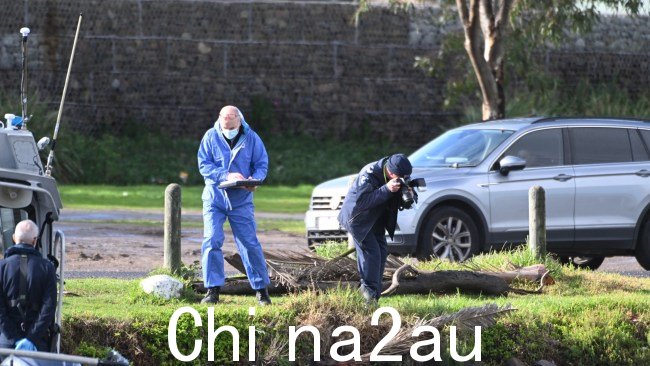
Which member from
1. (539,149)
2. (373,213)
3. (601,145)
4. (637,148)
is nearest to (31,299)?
(373,213)

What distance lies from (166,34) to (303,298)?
67.3 ft

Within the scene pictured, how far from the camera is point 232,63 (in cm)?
3306

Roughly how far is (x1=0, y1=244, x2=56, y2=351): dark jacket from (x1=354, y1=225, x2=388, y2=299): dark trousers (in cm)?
407

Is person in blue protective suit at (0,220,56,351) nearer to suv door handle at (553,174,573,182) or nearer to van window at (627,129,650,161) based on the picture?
suv door handle at (553,174,573,182)

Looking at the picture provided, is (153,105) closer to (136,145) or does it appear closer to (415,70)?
(136,145)

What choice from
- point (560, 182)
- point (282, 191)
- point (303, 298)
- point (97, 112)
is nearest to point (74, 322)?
point (303, 298)

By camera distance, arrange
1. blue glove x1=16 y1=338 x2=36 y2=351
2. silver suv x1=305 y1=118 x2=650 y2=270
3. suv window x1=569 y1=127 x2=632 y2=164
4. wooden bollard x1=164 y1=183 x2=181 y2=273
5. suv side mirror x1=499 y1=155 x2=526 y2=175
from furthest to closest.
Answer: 1. suv window x1=569 y1=127 x2=632 y2=164
2. suv side mirror x1=499 y1=155 x2=526 y2=175
3. silver suv x1=305 y1=118 x2=650 y2=270
4. wooden bollard x1=164 y1=183 x2=181 y2=273
5. blue glove x1=16 y1=338 x2=36 y2=351

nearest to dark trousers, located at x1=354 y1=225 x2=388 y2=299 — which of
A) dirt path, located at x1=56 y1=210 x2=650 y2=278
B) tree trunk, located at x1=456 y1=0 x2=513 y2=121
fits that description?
dirt path, located at x1=56 y1=210 x2=650 y2=278

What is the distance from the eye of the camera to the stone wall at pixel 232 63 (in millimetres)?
32375

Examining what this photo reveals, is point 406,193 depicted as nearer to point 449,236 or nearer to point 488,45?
point 449,236

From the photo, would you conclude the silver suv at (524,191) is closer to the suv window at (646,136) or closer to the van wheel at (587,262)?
the suv window at (646,136)

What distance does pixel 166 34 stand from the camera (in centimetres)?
3297

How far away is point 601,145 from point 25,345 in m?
10.0

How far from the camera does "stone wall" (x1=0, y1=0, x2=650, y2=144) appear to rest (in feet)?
106
